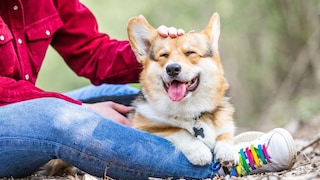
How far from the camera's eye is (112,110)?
387 cm

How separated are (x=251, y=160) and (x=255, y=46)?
8.82 metres

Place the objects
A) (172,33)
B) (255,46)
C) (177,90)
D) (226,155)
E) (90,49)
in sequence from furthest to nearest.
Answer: (255,46)
(90,49)
(172,33)
(177,90)
(226,155)

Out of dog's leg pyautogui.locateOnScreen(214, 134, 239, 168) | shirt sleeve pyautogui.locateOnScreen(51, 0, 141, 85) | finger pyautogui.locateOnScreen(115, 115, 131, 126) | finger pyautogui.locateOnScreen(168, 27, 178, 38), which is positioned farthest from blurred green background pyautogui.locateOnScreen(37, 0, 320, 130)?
dog's leg pyautogui.locateOnScreen(214, 134, 239, 168)

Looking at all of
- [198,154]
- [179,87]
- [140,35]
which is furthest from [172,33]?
[198,154]

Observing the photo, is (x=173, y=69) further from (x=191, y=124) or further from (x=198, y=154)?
(x=198, y=154)

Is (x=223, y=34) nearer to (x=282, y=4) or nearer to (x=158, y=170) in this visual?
(x=282, y=4)

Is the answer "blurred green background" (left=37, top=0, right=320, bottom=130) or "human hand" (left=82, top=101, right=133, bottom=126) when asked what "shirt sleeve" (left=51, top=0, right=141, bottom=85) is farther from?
"blurred green background" (left=37, top=0, right=320, bottom=130)

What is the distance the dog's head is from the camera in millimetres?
3406

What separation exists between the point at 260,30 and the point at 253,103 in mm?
1359

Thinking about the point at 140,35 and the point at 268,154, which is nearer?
the point at 268,154

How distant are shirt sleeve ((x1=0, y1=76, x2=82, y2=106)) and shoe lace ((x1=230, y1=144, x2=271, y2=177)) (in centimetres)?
108

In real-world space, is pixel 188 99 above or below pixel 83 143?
above

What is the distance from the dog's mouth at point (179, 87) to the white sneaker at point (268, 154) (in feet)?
1.38

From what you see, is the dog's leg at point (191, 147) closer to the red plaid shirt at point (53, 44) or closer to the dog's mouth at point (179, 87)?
the dog's mouth at point (179, 87)
